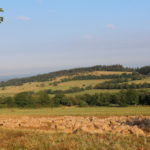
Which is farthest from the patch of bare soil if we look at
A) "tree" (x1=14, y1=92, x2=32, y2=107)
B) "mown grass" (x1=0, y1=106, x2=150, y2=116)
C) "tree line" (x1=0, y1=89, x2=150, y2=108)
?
"tree" (x1=14, y1=92, x2=32, y2=107)

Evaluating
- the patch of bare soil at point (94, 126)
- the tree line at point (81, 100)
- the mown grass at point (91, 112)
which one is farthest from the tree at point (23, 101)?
the patch of bare soil at point (94, 126)

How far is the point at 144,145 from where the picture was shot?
8789 mm

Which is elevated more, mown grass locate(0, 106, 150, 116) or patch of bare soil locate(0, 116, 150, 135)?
patch of bare soil locate(0, 116, 150, 135)

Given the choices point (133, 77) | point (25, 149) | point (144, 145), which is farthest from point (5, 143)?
point (133, 77)

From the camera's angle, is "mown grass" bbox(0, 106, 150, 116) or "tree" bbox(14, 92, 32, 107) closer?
"mown grass" bbox(0, 106, 150, 116)

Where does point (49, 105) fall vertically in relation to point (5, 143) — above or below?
below

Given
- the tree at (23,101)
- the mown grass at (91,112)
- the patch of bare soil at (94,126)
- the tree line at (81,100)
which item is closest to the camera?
the patch of bare soil at (94,126)

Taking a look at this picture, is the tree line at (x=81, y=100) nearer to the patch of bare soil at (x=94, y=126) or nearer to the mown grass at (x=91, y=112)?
the mown grass at (x=91, y=112)

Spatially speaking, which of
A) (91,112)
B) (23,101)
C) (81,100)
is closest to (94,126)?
(91,112)

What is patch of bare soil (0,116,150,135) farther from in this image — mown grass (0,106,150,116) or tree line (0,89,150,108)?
tree line (0,89,150,108)

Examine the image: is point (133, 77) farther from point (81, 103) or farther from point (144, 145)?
point (144, 145)

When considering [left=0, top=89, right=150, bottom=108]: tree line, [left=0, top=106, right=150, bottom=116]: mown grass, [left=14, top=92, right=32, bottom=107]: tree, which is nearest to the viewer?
[left=0, top=106, right=150, bottom=116]: mown grass

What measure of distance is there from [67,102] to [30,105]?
8758mm

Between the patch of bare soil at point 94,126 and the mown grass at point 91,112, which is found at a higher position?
the patch of bare soil at point 94,126
